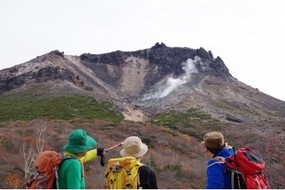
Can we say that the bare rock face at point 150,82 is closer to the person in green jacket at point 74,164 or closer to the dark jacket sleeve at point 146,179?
the person in green jacket at point 74,164

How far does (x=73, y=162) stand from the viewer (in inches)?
152

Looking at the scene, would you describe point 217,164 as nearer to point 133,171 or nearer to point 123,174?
point 133,171

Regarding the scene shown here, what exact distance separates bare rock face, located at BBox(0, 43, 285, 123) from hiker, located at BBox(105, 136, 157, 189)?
52685 millimetres

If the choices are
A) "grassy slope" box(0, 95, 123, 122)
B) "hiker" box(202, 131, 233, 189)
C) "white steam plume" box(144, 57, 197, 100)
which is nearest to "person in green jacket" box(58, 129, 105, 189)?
"hiker" box(202, 131, 233, 189)

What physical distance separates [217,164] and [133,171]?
0.83m

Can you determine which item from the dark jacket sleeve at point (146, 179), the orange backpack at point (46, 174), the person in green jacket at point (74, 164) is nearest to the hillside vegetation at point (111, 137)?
the dark jacket sleeve at point (146, 179)

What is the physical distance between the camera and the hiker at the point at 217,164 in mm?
3643

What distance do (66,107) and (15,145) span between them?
1294 inches

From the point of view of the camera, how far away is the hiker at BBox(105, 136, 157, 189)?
3.94 metres

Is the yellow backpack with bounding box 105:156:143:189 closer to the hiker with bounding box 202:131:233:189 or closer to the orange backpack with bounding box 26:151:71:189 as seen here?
the orange backpack with bounding box 26:151:71:189

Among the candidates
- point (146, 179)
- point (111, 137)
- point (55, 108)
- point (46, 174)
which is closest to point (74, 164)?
point (46, 174)

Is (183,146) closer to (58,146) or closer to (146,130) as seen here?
(146,130)

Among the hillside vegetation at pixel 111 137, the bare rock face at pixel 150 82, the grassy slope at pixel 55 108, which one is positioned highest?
the bare rock face at pixel 150 82

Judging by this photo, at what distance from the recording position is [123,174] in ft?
13.2
